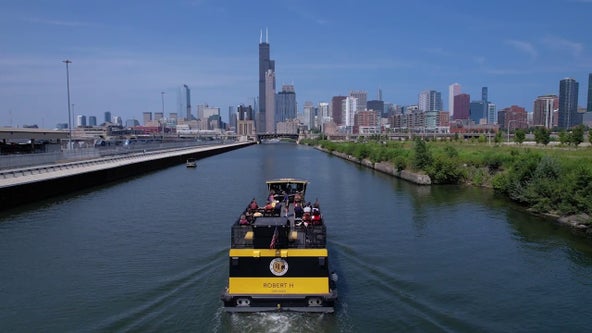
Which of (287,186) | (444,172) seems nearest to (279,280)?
(287,186)

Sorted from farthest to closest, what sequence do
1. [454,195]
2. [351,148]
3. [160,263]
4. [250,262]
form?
[351,148] < [454,195] < [160,263] < [250,262]

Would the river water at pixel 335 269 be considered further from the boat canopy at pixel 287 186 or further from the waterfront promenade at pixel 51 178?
the boat canopy at pixel 287 186

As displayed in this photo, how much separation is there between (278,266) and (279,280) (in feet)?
1.50

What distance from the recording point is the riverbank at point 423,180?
30.2 meters

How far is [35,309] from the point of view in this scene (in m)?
17.1

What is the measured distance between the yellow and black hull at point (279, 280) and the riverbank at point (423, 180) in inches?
844

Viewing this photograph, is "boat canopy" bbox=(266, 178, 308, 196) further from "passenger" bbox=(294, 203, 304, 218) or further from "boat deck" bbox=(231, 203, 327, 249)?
"boat deck" bbox=(231, 203, 327, 249)

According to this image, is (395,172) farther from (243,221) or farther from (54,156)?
(243,221)

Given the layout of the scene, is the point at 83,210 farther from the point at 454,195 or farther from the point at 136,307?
the point at 454,195

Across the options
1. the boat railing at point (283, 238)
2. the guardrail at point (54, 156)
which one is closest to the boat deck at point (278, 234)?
the boat railing at point (283, 238)

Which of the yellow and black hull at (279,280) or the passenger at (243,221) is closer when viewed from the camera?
the yellow and black hull at (279,280)

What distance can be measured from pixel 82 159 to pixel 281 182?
54.7 metres

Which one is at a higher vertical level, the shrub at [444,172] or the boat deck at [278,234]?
the boat deck at [278,234]

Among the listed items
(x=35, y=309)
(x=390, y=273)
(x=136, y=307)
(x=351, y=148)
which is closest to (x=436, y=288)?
(x=390, y=273)
